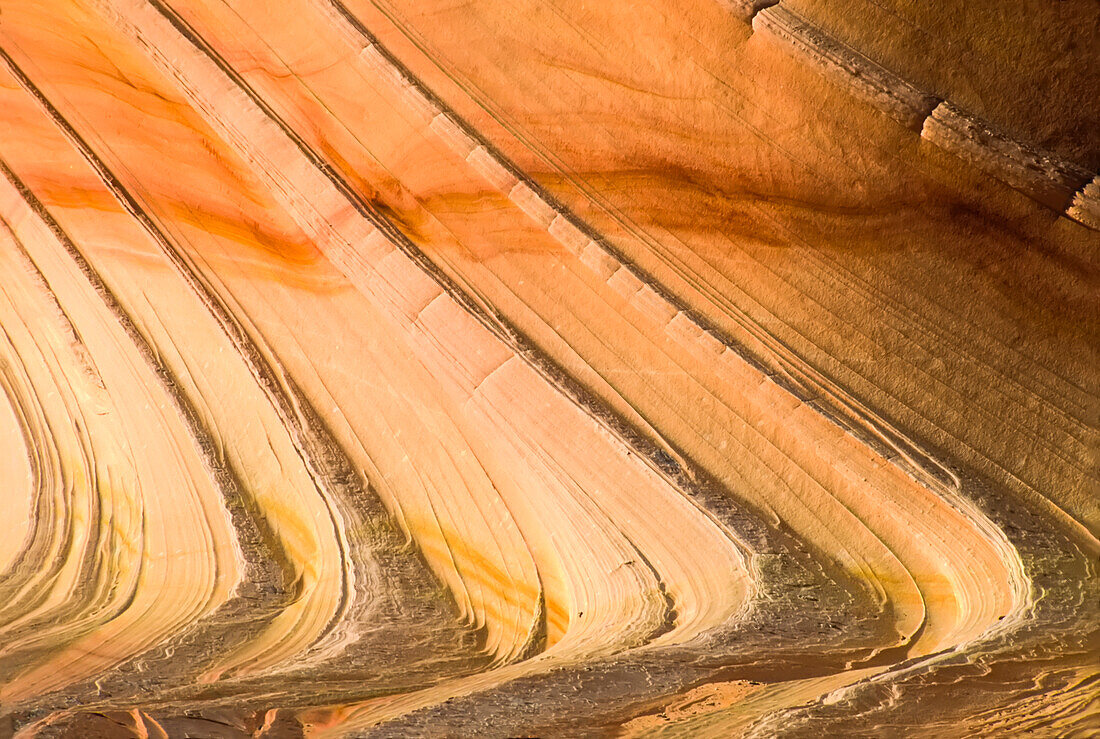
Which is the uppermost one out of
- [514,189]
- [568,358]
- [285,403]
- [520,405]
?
[514,189]

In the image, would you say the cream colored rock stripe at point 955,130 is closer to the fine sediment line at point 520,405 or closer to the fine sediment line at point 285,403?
the fine sediment line at point 520,405

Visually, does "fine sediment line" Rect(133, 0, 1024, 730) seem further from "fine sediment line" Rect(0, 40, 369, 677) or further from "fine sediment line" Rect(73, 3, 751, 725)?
"fine sediment line" Rect(0, 40, 369, 677)

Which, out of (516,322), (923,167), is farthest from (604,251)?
(923,167)

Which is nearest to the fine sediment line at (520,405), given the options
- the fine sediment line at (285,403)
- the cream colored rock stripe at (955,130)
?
the fine sediment line at (285,403)

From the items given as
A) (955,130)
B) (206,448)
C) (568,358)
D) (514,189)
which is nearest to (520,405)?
(568,358)

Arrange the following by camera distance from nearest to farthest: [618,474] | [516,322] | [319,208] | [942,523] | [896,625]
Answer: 1. [896,625]
2. [942,523]
3. [618,474]
4. [516,322]
5. [319,208]

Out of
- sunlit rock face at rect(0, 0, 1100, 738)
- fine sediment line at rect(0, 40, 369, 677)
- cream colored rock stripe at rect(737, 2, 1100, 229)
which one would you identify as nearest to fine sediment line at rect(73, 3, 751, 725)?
sunlit rock face at rect(0, 0, 1100, 738)

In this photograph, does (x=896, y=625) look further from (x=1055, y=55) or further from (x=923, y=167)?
(x=1055, y=55)

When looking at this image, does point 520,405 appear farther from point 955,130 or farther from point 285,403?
point 955,130
